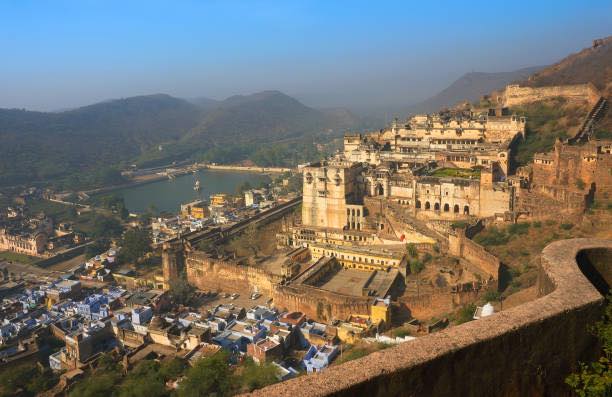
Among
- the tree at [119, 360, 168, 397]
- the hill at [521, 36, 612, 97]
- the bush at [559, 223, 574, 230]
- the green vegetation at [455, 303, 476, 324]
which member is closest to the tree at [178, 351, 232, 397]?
the tree at [119, 360, 168, 397]

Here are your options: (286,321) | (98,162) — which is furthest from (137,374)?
(98,162)

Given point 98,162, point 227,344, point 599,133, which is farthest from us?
point 98,162

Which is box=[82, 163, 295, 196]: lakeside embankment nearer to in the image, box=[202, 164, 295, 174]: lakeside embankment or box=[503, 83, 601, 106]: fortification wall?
box=[202, 164, 295, 174]: lakeside embankment

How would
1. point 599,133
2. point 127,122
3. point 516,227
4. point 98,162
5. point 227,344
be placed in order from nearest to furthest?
1. point 227,344
2. point 516,227
3. point 599,133
4. point 98,162
5. point 127,122


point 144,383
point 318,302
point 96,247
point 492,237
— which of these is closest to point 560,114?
point 492,237

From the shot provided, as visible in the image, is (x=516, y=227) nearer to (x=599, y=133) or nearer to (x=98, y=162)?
(x=599, y=133)

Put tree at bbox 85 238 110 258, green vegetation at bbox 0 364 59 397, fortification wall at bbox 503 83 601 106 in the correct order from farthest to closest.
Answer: tree at bbox 85 238 110 258
fortification wall at bbox 503 83 601 106
green vegetation at bbox 0 364 59 397

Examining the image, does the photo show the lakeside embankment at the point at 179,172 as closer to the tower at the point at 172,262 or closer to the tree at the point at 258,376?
the tower at the point at 172,262
